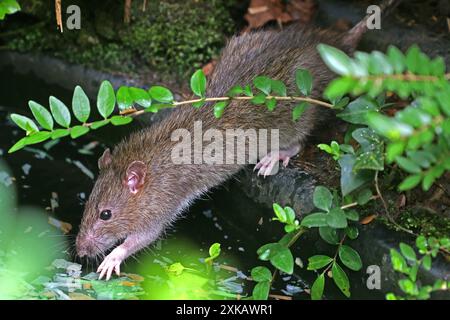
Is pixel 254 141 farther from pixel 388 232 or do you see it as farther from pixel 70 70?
pixel 70 70

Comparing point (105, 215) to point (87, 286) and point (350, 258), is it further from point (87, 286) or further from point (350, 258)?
point (350, 258)

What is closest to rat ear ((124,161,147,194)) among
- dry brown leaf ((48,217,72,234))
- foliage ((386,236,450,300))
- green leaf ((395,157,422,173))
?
dry brown leaf ((48,217,72,234))

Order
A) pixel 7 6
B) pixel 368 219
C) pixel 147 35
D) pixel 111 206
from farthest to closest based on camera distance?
1. pixel 147 35
2. pixel 111 206
3. pixel 368 219
4. pixel 7 6

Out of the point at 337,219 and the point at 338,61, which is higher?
the point at 338,61

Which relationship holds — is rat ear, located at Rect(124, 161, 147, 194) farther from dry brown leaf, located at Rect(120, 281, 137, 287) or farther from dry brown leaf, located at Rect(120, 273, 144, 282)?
dry brown leaf, located at Rect(120, 281, 137, 287)

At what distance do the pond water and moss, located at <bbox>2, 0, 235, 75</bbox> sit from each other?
0.45 meters

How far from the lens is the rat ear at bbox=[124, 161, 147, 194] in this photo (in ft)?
15.1

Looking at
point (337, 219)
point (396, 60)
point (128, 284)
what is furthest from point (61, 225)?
point (396, 60)

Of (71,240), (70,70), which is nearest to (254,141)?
(71,240)

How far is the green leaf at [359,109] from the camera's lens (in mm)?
3701

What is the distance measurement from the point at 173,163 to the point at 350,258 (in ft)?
5.16

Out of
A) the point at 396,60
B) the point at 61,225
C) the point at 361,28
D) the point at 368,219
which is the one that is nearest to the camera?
the point at 396,60

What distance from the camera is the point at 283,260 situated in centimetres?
358

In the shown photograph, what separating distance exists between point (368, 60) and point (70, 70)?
399cm
